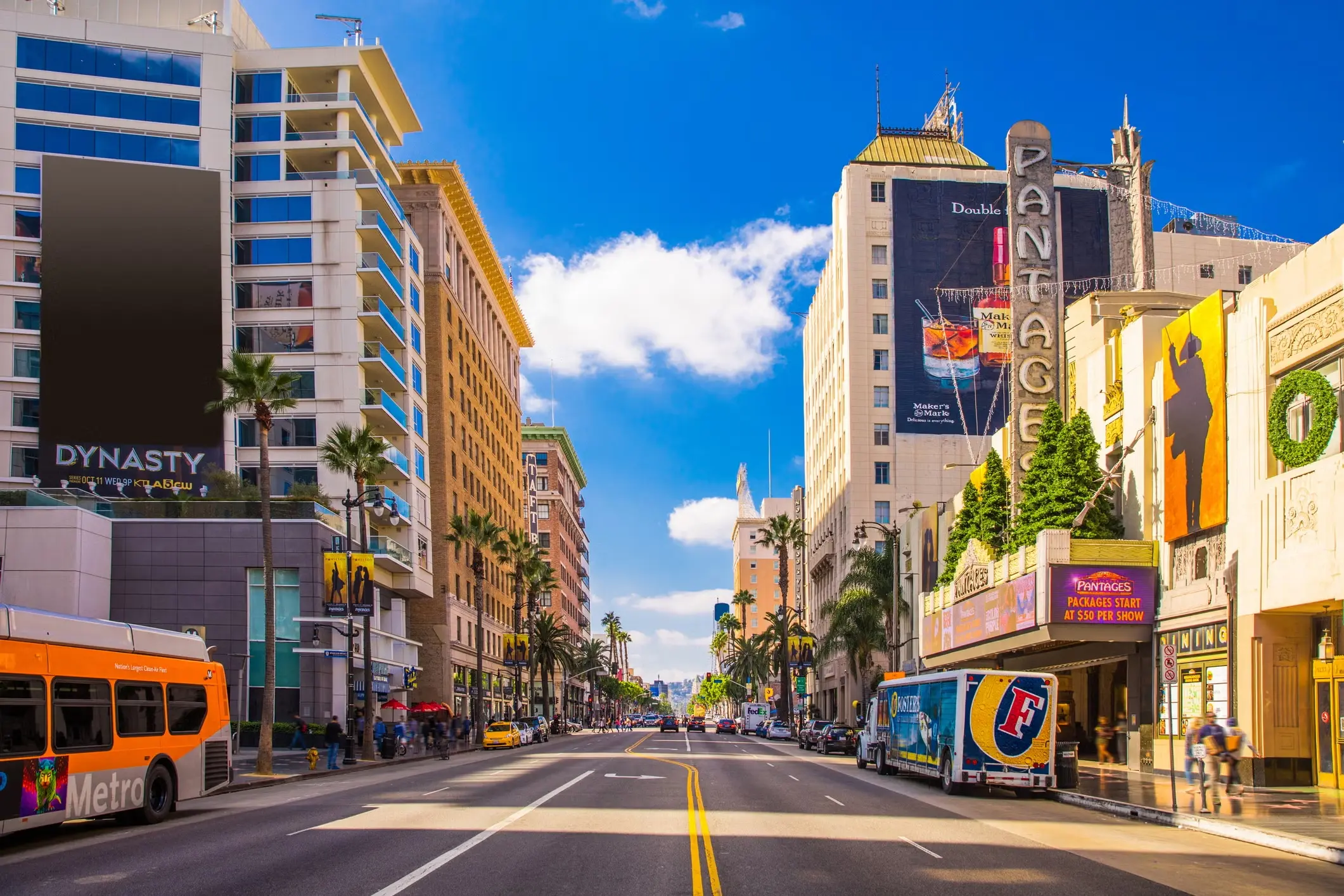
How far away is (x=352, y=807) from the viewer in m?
23.1

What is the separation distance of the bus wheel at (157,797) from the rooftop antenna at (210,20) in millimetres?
56431

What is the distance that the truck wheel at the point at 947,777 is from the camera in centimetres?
2842

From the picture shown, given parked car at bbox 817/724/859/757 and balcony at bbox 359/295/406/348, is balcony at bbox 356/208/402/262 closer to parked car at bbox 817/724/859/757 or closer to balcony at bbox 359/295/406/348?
balcony at bbox 359/295/406/348

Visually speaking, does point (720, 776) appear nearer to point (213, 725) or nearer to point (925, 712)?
point (925, 712)

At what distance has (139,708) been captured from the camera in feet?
66.5

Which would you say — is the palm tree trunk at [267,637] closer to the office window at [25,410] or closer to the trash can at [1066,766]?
the trash can at [1066,766]

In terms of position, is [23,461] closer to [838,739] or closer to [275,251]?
[275,251]

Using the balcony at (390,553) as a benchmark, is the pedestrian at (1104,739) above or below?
below

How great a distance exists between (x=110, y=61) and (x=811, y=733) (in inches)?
1986

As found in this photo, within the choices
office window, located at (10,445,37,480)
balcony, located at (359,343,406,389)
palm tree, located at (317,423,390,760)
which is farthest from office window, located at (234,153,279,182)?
palm tree, located at (317,423,390,760)

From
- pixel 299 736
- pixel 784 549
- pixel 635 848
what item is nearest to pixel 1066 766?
pixel 635 848

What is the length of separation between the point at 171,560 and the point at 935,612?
3451cm

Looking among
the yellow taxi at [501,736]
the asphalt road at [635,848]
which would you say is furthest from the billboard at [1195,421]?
the yellow taxi at [501,736]

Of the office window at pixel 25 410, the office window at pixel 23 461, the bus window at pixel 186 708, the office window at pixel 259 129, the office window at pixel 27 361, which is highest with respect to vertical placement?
the office window at pixel 259 129
